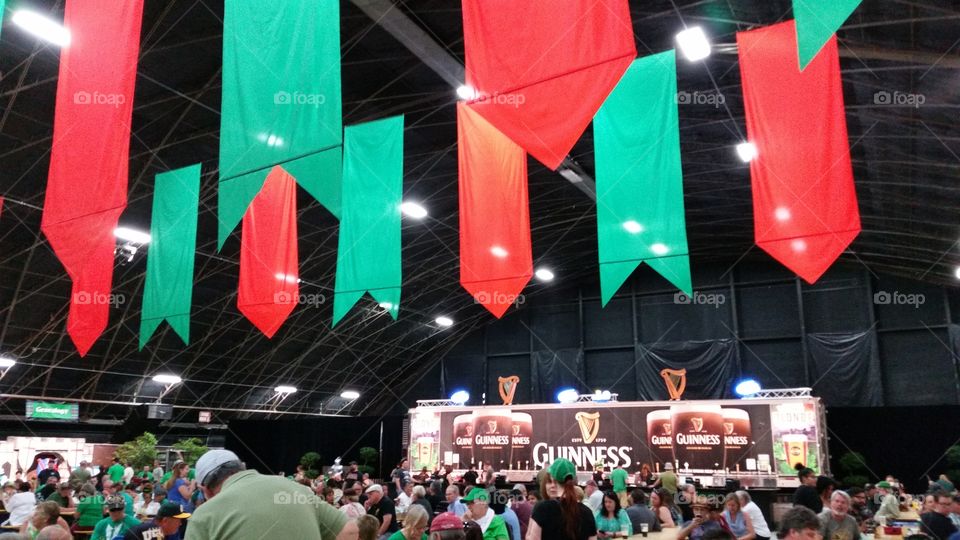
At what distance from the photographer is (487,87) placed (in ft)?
18.7

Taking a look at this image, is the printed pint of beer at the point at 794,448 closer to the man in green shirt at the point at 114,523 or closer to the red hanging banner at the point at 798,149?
the red hanging banner at the point at 798,149

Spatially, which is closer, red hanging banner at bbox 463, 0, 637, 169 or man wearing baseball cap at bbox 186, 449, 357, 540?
man wearing baseball cap at bbox 186, 449, 357, 540

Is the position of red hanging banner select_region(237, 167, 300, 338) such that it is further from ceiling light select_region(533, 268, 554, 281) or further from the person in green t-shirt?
ceiling light select_region(533, 268, 554, 281)

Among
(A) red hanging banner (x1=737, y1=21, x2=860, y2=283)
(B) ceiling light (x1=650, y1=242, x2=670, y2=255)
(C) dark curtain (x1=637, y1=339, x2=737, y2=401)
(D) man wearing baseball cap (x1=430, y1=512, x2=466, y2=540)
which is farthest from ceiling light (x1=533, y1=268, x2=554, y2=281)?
(D) man wearing baseball cap (x1=430, y1=512, x2=466, y2=540)

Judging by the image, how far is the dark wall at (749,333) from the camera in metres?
22.3

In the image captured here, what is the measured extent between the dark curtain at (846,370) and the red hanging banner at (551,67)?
69.7 feet

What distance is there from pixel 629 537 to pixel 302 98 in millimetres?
5235

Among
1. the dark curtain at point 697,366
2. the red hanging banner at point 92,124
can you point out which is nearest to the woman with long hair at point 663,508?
the red hanging banner at point 92,124

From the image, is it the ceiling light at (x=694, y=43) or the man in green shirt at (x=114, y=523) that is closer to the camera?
the man in green shirt at (x=114, y=523)

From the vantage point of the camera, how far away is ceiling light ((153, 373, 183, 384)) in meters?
23.8

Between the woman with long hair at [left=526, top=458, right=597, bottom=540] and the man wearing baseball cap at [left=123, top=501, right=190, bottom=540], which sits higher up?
the woman with long hair at [left=526, top=458, right=597, bottom=540]

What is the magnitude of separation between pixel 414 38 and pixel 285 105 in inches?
244

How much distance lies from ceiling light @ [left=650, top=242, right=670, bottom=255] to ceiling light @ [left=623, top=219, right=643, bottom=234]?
265 millimetres

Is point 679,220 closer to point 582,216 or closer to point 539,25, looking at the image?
point 539,25
